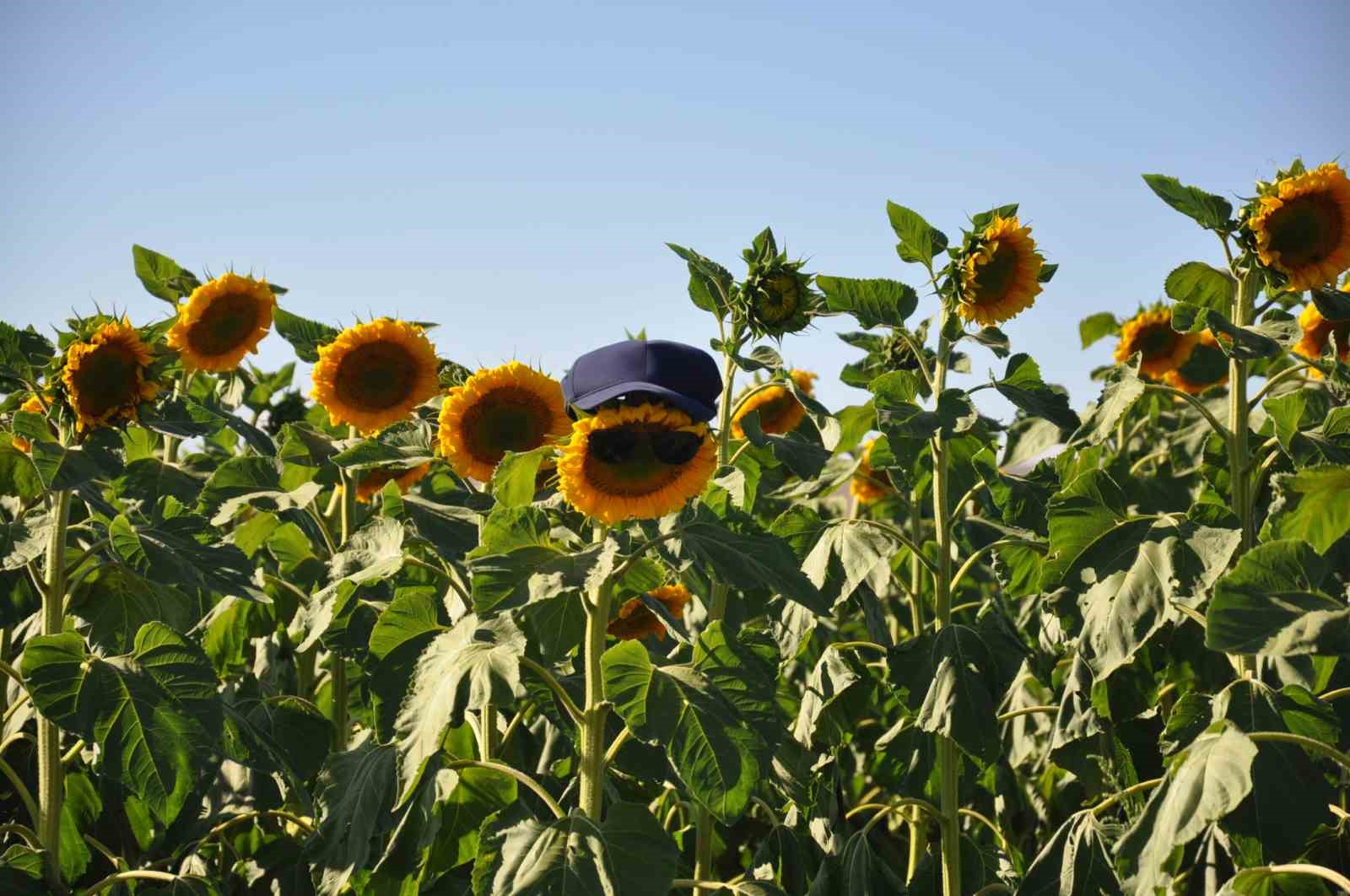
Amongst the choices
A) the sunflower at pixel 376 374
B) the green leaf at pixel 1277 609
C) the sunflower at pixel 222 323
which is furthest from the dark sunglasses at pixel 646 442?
the sunflower at pixel 222 323

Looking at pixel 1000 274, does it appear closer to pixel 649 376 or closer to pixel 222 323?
pixel 649 376

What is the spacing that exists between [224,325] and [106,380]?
0.88m

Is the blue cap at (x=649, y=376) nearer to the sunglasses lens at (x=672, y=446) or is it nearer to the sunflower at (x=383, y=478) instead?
the sunglasses lens at (x=672, y=446)

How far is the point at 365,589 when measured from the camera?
144 inches

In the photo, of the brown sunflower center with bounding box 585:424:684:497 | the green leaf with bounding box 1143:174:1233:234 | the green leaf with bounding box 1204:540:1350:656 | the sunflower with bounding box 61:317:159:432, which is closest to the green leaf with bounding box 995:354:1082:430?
the green leaf with bounding box 1143:174:1233:234

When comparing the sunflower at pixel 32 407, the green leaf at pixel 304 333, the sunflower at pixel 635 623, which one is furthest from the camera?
the green leaf at pixel 304 333

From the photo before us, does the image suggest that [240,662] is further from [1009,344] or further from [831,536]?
[1009,344]

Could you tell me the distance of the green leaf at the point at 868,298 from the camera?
366cm

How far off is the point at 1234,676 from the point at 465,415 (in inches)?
98.6

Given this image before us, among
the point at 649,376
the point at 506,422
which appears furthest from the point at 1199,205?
the point at 506,422

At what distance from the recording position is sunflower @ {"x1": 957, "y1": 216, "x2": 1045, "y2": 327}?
3596 mm

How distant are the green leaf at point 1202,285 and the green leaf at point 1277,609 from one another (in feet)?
3.89

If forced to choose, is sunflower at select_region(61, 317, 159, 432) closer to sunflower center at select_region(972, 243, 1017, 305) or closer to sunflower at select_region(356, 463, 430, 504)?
sunflower at select_region(356, 463, 430, 504)

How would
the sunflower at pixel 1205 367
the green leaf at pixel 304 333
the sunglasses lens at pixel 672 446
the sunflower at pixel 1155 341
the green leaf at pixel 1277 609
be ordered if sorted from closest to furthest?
the green leaf at pixel 1277 609, the sunglasses lens at pixel 672 446, the green leaf at pixel 304 333, the sunflower at pixel 1205 367, the sunflower at pixel 1155 341
